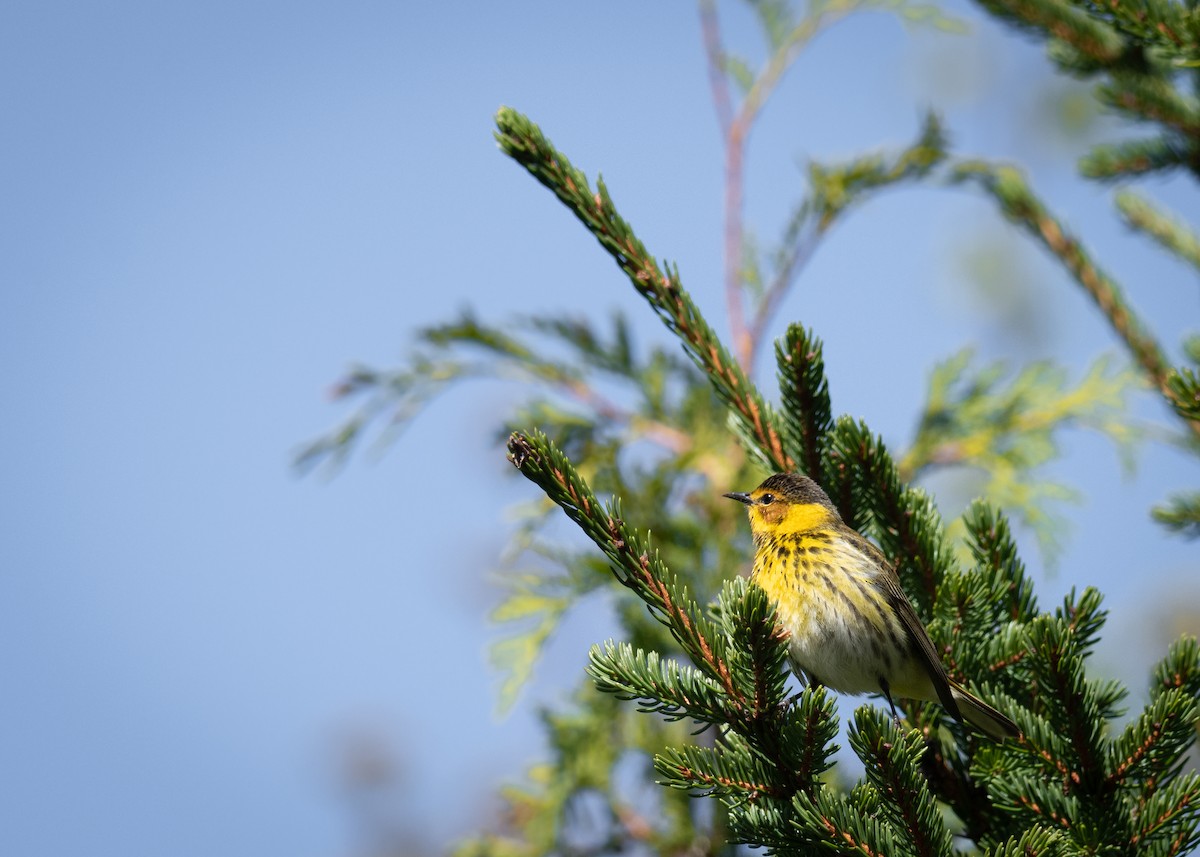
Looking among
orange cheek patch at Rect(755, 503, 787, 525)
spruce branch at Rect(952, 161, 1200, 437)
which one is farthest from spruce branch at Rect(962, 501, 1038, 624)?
spruce branch at Rect(952, 161, 1200, 437)

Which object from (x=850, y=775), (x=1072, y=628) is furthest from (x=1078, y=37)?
(x=850, y=775)

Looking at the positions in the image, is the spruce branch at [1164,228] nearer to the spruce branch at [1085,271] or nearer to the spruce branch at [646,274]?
the spruce branch at [1085,271]

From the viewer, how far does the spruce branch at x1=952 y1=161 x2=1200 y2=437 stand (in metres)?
3.72

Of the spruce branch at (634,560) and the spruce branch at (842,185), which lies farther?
the spruce branch at (842,185)

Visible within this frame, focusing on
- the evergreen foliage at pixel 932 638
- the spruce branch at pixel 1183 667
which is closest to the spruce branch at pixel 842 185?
the evergreen foliage at pixel 932 638

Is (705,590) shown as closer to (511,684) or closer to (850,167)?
(511,684)

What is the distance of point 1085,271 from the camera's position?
3.96m

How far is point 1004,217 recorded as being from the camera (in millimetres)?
4312

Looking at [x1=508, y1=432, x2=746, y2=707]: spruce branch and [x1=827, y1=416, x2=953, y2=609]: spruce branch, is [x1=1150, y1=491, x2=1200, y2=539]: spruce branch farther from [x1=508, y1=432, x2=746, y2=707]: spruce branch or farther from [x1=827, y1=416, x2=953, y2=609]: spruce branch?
[x1=508, y1=432, x2=746, y2=707]: spruce branch

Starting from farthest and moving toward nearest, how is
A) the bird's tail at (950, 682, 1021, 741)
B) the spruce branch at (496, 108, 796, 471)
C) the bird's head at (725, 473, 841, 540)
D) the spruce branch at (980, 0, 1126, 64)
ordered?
the spruce branch at (980, 0, 1126, 64), the bird's head at (725, 473, 841, 540), the spruce branch at (496, 108, 796, 471), the bird's tail at (950, 682, 1021, 741)

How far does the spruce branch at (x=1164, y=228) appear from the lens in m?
4.07

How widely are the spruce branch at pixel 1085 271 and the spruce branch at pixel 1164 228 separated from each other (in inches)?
13.9

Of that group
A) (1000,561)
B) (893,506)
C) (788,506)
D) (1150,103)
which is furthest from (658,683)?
(1150,103)

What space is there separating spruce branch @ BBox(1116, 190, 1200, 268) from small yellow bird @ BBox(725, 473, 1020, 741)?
188 centimetres
